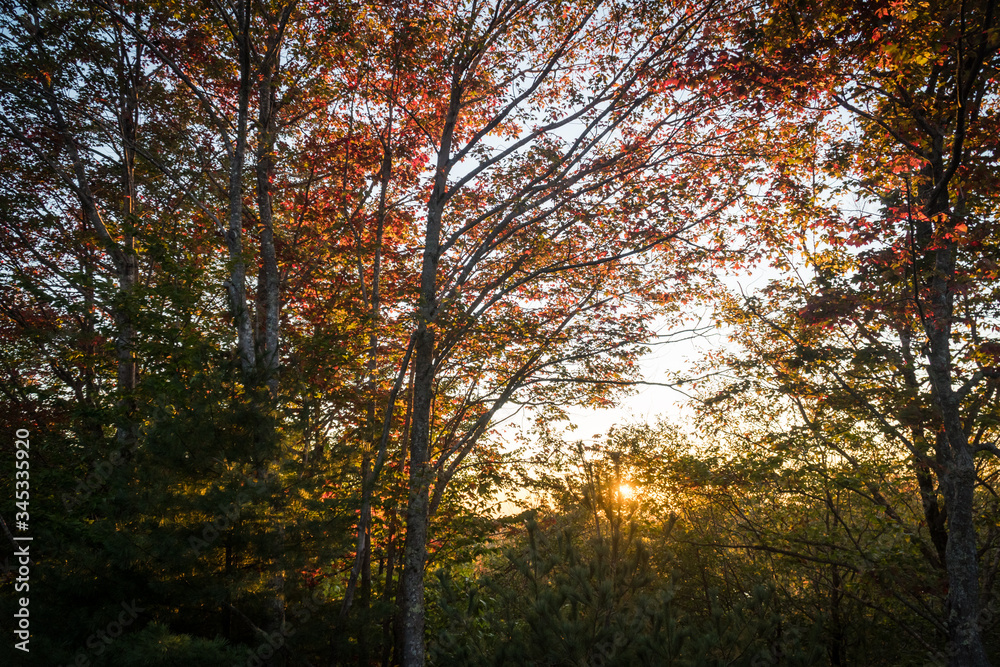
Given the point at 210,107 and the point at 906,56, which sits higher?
the point at 210,107

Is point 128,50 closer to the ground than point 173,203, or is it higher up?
higher up

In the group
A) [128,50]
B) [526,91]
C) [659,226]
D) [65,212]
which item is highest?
[128,50]

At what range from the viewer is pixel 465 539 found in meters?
10.1

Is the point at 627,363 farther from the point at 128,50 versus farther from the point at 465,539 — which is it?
the point at 128,50

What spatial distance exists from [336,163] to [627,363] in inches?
277

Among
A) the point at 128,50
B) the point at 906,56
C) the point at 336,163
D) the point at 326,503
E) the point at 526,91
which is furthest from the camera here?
the point at 336,163

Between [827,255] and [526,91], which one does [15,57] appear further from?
[827,255]

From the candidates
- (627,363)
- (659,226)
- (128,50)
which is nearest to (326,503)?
(627,363)

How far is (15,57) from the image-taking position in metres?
8.91

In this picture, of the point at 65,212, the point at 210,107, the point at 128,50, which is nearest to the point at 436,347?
the point at 210,107

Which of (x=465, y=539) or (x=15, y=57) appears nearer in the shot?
(x=15, y=57)

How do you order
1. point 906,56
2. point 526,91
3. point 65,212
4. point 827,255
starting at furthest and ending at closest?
point 65,212 < point 526,91 < point 827,255 < point 906,56

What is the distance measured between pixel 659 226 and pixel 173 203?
401 inches

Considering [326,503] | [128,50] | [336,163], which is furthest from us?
[336,163]
